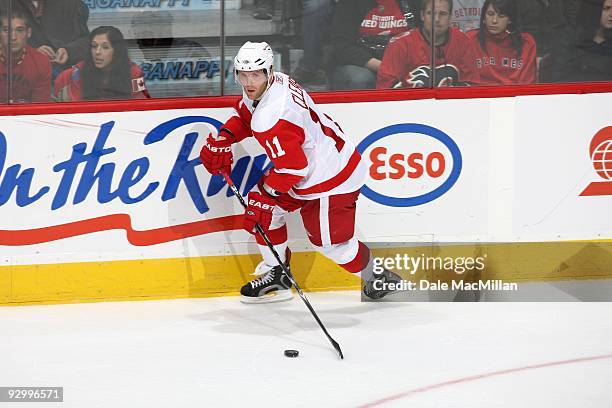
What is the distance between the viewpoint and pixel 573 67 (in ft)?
16.3

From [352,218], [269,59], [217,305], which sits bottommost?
[217,305]

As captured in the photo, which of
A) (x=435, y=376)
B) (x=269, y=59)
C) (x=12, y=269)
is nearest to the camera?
(x=435, y=376)

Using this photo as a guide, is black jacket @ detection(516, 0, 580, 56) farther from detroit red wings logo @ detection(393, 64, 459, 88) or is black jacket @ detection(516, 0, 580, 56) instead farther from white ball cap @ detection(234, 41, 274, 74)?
white ball cap @ detection(234, 41, 274, 74)

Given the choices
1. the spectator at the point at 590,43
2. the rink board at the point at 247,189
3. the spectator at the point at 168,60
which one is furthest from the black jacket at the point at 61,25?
the spectator at the point at 590,43

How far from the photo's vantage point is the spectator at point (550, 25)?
4961 mm

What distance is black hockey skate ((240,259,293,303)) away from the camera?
4.86 m

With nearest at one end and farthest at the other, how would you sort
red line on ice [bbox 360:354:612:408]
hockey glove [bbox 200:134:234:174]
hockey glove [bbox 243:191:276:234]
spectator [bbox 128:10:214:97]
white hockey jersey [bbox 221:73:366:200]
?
red line on ice [bbox 360:354:612:408], white hockey jersey [bbox 221:73:366:200], hockey glove [bbox 243:191:276:234], hockey glove [bbox 200:134:234:174], spectator [bbox 128:10:214:97]

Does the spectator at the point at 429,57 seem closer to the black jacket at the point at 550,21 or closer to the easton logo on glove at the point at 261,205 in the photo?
the black jacket at the point at 550,21

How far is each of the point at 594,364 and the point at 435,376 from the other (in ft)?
2.00

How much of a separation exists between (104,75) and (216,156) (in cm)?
70

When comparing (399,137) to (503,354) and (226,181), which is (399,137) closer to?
(226,181)

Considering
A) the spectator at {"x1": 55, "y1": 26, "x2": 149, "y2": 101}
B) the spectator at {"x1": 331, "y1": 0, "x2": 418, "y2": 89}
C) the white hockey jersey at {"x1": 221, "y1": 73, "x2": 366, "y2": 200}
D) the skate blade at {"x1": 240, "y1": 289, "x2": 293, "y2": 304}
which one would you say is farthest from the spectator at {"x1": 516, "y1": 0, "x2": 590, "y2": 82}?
the spectator at {"x1": 55, "y1": 26, "x2": 149, "y2": 101}

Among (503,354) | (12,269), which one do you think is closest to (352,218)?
(503,354)

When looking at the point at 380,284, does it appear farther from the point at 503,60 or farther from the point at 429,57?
the point at 503,60
